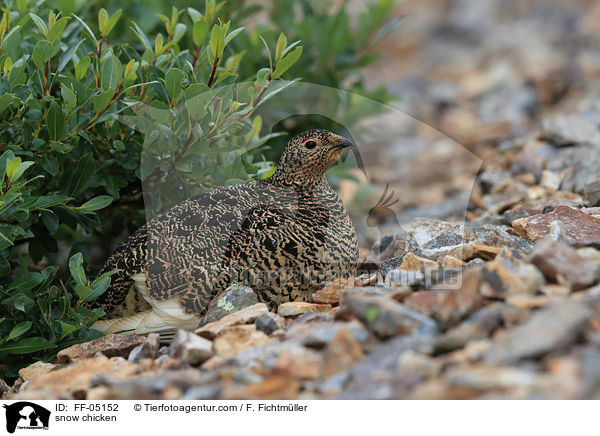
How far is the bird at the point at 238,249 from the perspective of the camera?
3.59 metres

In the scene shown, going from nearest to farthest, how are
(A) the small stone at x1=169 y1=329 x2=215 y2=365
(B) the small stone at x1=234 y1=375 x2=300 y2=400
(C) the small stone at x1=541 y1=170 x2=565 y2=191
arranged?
1. (B) the small stone at x1=234 y1=375 x2=300 y2=400
2. (A) the small stone at x1=169 y1=329 x2=215 y2=365
3. (C) the small stone at x1=541 y1=170 x2=565 y2=191

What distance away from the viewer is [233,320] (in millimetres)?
3166

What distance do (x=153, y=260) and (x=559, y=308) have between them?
2.22m

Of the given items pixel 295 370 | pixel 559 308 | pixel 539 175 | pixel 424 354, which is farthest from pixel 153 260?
pixel 539 175

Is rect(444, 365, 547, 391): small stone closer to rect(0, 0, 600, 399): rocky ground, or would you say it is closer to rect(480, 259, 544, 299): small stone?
rect(0, 0, 600, 399): rocky ground

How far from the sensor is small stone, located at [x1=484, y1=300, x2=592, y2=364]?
86.3 inches

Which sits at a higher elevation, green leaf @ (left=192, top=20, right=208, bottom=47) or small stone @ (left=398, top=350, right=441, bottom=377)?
green leaf @ (left=192, top=20, right=208, bottom=47)

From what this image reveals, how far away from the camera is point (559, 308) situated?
233cm

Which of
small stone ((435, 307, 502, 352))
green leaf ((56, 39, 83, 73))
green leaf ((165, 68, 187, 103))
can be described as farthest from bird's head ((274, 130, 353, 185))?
small stone ((435, 307, 502, 352))

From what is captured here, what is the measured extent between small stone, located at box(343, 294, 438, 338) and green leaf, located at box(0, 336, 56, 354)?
5.89 ft

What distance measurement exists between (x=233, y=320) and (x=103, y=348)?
2.33 ft

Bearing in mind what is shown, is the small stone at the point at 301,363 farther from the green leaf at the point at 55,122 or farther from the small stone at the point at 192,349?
the green leaf at the point at 55,122

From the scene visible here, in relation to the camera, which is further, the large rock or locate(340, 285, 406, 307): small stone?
the large rock

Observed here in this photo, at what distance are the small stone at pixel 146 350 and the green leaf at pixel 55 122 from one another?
1181mm
